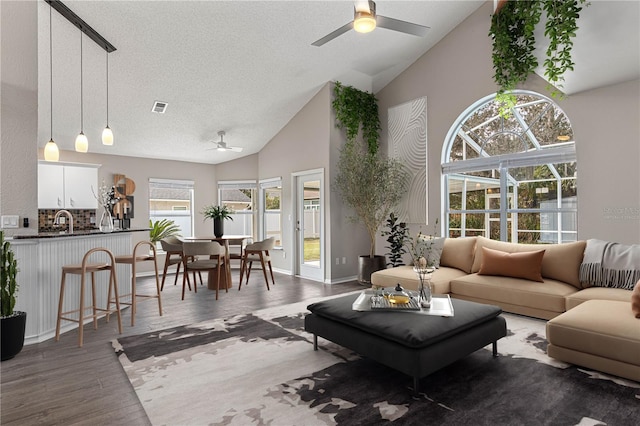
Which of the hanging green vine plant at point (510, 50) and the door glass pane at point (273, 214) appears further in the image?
the door glass pane at point (273, 214)

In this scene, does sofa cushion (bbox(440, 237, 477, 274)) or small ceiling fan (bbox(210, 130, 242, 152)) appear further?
small ceiling fan (bbox(210, 130, 242, 152))

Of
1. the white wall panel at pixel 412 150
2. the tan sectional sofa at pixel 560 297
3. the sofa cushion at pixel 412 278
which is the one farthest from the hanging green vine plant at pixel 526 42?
the sofa cushion at pixel 412 278

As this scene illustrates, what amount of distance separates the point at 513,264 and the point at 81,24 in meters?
5.39

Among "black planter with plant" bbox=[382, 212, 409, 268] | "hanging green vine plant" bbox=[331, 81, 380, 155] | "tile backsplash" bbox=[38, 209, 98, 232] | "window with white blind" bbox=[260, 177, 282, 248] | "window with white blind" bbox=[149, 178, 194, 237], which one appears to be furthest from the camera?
"window with white blind" bbox=[260, 177, 282, 248]

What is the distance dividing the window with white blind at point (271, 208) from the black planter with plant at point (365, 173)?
175cm

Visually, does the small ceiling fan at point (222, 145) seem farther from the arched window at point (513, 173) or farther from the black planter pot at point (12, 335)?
the black planter pot at point (12, 335)

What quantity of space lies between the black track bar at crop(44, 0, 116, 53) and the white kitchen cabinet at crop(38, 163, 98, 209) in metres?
2.71

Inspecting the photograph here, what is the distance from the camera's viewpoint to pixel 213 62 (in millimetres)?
5016

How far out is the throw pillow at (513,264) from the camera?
4.03 m

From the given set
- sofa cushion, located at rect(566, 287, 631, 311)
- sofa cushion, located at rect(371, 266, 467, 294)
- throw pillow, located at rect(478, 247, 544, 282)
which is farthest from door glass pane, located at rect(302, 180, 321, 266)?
sofa cushion, located at rect(566, 287, 631, 311)

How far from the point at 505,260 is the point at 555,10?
260 centimetres

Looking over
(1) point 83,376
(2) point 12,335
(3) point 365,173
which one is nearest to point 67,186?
(2) point 12,335

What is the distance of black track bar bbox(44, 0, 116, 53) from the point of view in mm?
3658

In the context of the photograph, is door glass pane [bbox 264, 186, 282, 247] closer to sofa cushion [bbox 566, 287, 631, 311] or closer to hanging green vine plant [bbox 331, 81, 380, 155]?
hanging green vine plant [bbox 331, 81, 380, 155]
